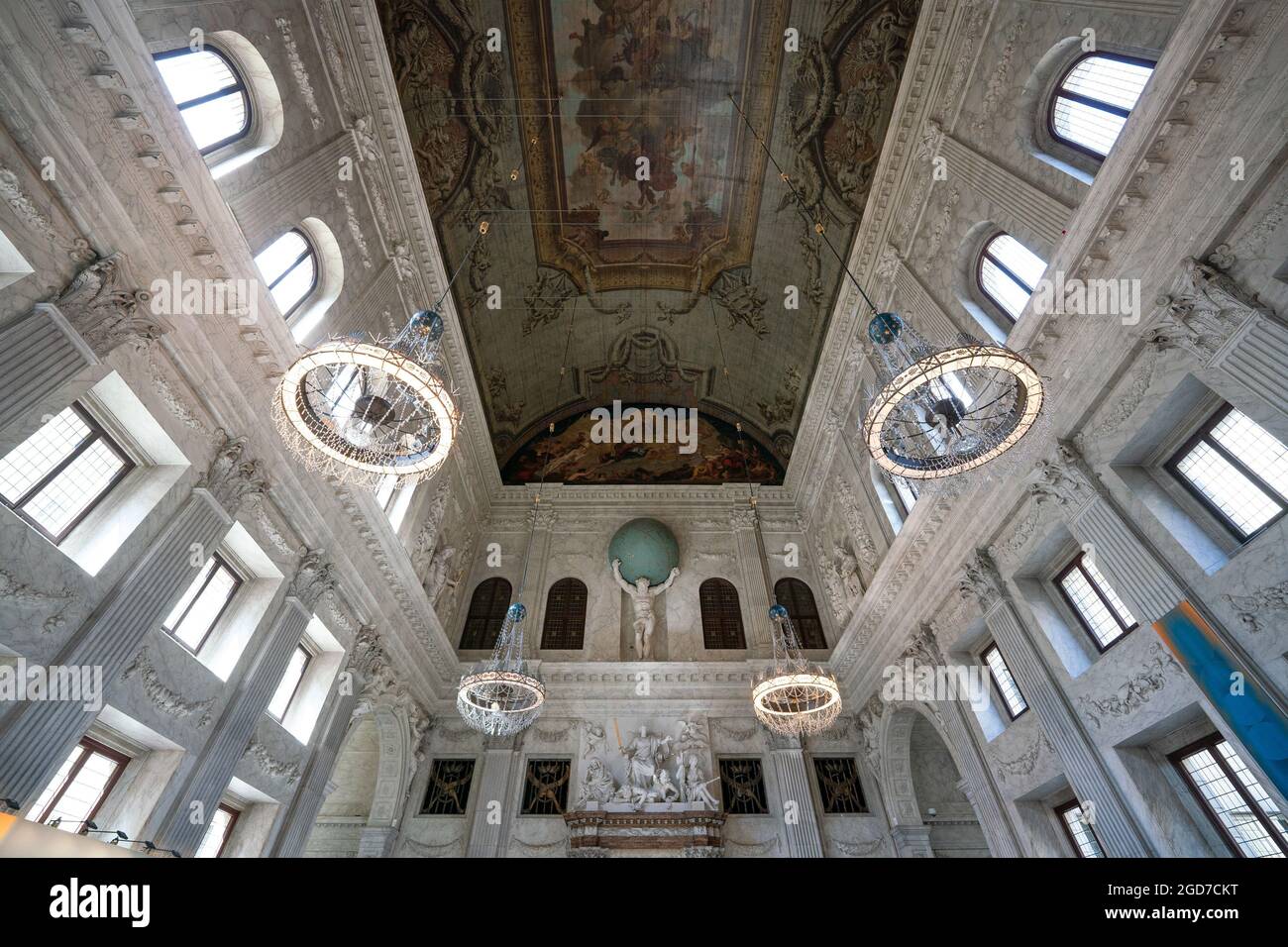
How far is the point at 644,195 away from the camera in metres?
14.9

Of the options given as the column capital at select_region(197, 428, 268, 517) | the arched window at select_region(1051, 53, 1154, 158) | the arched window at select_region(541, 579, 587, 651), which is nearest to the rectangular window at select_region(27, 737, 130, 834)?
the column capital at select_region(197, 428, 268, 517)

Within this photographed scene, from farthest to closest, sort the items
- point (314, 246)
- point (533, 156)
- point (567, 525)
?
point (567, 525) → point (533, 156) → point (314, 246)

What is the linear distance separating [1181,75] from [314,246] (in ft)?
34.6

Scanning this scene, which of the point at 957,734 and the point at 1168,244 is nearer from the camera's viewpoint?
the point at 1168,244

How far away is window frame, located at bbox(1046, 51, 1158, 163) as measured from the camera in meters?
6.70

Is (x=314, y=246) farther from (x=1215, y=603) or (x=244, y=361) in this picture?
(x=1215, y=603)

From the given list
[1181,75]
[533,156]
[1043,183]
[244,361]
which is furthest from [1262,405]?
[533,156]

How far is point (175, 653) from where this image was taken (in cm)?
711

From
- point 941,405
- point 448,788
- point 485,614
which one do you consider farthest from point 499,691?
point 941,405

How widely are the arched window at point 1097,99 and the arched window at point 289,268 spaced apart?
10.3 metres

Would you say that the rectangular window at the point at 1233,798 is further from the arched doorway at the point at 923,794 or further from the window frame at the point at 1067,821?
the arched doorway at the point at 923,794

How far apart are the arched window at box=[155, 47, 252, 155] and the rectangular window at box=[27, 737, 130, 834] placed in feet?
21.8

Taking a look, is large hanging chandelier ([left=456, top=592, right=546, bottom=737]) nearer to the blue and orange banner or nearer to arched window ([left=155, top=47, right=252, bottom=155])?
arched window ([left=155, top=47, right=252, bottom=155])

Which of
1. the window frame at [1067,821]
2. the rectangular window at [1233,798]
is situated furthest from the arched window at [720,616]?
the rectangular window at [1233,798]
